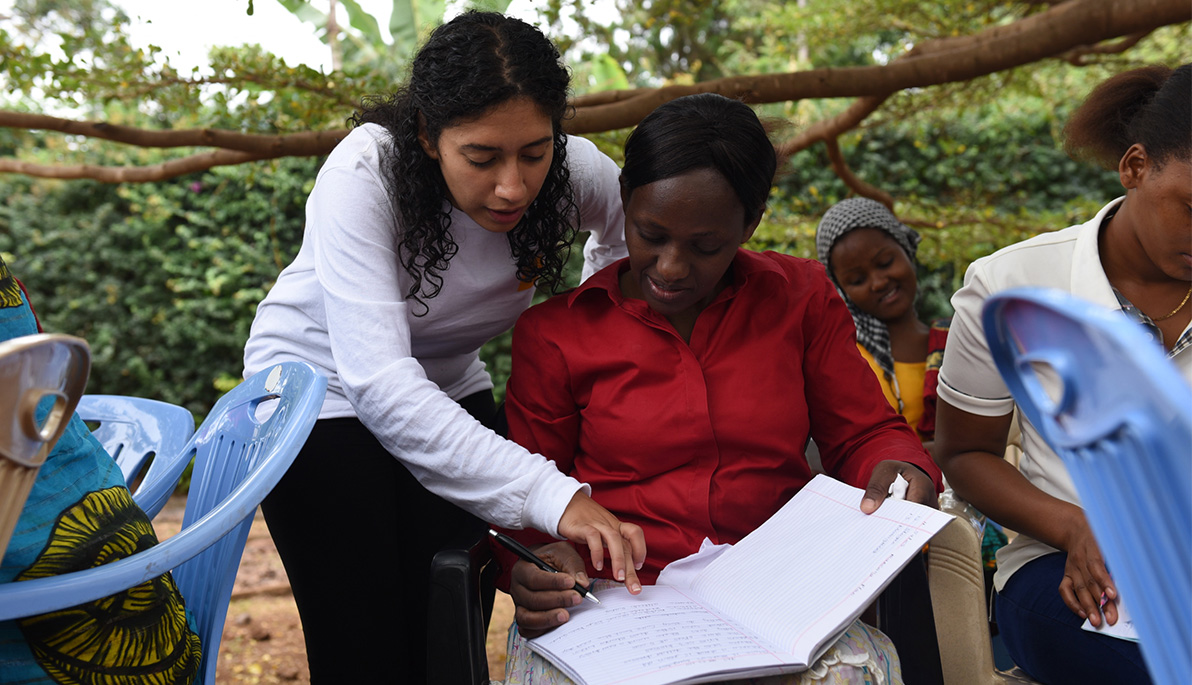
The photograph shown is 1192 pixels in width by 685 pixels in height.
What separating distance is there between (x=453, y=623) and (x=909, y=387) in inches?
75.3

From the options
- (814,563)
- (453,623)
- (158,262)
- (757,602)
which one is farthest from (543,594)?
(158,262)

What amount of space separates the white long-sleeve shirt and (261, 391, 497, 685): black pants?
6cm

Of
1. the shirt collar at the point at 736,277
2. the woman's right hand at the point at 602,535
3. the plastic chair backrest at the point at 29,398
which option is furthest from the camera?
the shirt collar at the point at 736,277

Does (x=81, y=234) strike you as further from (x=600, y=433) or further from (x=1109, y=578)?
(x=1109, y=578)

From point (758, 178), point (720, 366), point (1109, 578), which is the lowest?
point (1109, 578)

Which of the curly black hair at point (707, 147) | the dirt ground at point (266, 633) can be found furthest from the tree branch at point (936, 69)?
the dirt ground at point (266, 633)

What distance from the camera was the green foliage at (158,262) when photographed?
7.08 m

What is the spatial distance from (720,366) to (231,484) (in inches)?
41.7

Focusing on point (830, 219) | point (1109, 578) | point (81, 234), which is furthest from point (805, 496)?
point (81, 234)

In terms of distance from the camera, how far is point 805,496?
169 centimetres

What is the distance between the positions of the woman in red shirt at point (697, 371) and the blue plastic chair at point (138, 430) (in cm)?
99

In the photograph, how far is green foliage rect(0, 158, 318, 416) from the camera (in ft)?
23.2

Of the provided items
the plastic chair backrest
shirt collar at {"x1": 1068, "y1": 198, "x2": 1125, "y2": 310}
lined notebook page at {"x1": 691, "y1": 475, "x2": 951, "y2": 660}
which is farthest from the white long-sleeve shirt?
shirt collar at {"x1": 1068, "y1": 198, "x2": 1125, "y2": 310}

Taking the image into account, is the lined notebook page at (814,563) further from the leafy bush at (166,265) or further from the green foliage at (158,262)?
the green foliage at (158,262)
